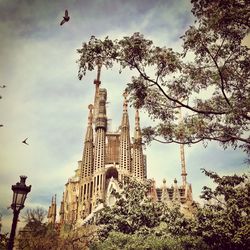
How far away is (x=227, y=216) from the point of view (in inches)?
760

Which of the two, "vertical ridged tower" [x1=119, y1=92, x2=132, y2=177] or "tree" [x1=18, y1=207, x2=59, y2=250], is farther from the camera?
"vertical ridged tower" [x1=119, y1=92, x2=132, y2=177]

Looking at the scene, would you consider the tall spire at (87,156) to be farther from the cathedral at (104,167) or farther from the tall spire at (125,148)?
the tall spire at (125,148)

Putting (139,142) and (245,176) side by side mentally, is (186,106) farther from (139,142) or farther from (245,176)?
(245,176)

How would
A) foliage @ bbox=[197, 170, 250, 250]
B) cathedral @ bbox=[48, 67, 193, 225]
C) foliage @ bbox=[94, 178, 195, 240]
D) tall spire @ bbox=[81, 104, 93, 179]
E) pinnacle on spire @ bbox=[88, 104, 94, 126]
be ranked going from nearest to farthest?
foliage @ bbox=[197, 170, 250, 250], foliage @ bbox=[94, 178, 195, 240], cathedral @ bbox=[48, 67, 193, 225], tall spire @ bbox=[81, 104, 93, 179], pinnacle on spire @ bbox=[88, 104, 94, 126]

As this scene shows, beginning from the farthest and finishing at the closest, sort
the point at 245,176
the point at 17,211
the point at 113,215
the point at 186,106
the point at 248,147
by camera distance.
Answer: the point at 113,215 → the point at 245,176 → the point at 248,147 → the point at 186,106 → the point at 17,211

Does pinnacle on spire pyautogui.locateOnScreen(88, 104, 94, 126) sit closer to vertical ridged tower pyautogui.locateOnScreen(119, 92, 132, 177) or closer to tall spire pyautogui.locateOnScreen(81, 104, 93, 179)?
tall spire pyautogui.locateOnScreen(81, 104, 93, 179)

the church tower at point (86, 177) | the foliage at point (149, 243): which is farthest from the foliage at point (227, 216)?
the church tower at point (86, 177)

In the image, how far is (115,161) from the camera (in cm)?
7788

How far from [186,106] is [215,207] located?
13.1 metres

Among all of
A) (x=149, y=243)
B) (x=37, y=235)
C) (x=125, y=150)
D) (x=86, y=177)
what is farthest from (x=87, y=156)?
(x=149, y=243)

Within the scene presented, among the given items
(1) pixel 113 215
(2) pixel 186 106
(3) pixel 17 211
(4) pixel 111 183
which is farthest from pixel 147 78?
(4) pixel 111 183

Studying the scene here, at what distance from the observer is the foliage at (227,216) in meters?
18.1

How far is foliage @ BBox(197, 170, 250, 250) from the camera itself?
1812 cm

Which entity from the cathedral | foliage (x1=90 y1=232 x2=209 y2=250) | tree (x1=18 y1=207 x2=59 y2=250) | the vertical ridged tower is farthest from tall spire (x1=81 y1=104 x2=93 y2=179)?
foliage (x1=90 y1=232 x2=209 y2=250)
